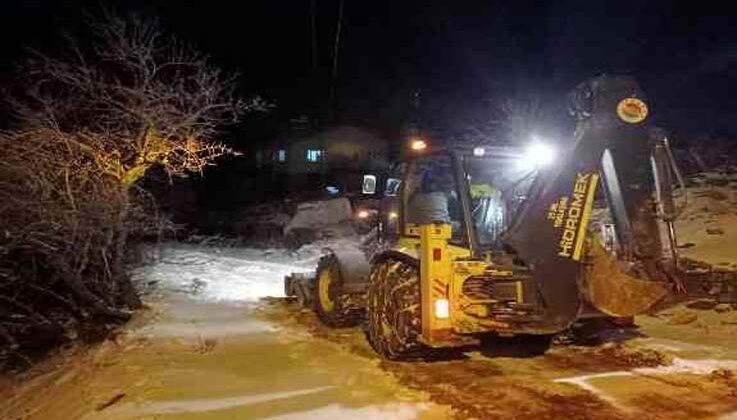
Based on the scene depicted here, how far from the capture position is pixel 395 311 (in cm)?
847

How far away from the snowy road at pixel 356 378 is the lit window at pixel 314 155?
37910 millimetres

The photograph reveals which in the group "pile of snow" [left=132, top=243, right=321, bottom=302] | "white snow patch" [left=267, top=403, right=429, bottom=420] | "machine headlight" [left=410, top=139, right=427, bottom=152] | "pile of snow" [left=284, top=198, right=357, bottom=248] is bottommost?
"white snow patch" [left=267, top=403, right=429, bottom=420]

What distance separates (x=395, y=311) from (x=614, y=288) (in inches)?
99.9

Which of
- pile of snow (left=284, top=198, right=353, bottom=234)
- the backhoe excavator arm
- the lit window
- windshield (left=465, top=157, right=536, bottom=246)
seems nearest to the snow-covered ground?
pile of snow (left=284, top=198, right=353, bottom=234)

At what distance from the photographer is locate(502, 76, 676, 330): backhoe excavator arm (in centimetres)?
689

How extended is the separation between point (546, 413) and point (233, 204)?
39443mm

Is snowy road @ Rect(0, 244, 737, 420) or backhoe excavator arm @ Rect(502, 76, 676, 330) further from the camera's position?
backhoe excavator arm @ Rect(502, 76, 676, 330)

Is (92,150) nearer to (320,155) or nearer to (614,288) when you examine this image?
(614,288)

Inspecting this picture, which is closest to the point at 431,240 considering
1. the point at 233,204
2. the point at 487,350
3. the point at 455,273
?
the point at 455,273

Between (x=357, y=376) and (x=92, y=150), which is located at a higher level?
(x=92, y=150)

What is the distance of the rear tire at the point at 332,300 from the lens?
11266 millimetres

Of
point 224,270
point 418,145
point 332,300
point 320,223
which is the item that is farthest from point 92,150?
point 320,223

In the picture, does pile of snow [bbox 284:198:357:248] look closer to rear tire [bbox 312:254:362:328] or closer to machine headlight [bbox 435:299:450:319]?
rear tire [bbox 312:254:362:328]

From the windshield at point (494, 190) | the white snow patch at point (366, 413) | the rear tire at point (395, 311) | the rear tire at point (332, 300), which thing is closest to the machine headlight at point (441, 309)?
the rear tire at point (395, 311)
